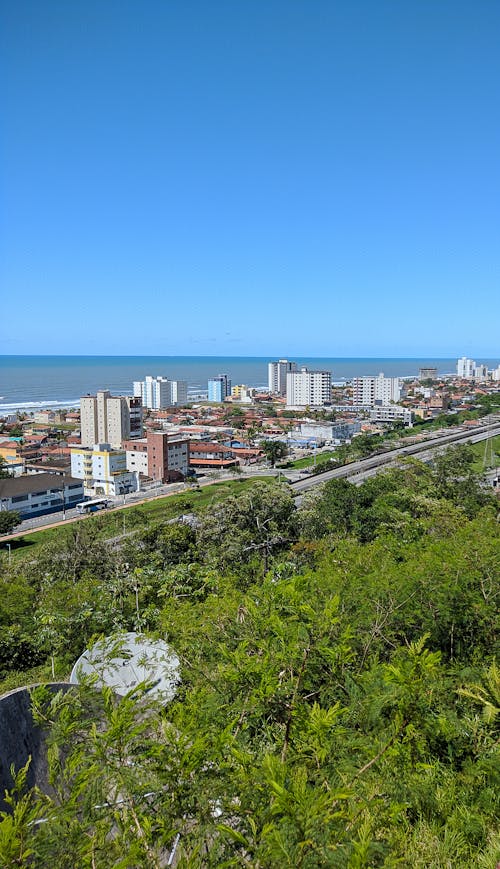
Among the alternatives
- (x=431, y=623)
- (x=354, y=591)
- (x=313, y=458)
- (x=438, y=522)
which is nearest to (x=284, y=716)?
(x=431, y=623)

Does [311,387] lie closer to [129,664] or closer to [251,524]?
[251,524]

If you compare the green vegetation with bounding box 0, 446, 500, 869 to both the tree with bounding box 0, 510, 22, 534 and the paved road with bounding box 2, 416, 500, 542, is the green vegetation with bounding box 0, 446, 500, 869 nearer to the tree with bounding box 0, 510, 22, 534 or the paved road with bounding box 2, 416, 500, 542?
the tree with bounding box 0, 510, 22, 534

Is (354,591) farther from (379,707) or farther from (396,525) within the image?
(396,525)

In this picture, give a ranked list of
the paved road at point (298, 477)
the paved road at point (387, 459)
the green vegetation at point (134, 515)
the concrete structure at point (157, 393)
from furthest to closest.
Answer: the concrete structure at point (157, 393)
the paved road at point (387, 459)
the paved road at point (298, 477)
the green vegetation at point (134, 515)

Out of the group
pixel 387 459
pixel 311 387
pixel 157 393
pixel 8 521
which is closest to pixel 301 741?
pixel 8 521

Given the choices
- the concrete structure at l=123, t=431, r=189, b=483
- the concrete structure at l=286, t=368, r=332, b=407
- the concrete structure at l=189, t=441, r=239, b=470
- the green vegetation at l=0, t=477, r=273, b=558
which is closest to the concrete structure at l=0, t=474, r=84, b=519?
the green vegetation at l=0, t=477, r=273, b=558

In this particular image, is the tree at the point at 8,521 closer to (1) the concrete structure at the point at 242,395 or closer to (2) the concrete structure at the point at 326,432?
(2) the concrete structure at the point at 326,432

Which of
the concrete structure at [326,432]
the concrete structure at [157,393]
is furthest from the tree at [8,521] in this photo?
the concrete structure at [157,393]
